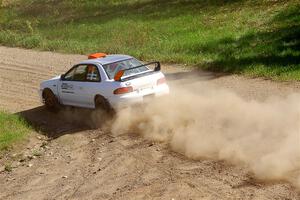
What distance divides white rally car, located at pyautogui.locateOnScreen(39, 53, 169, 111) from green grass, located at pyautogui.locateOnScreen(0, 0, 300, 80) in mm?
Answer: 4785

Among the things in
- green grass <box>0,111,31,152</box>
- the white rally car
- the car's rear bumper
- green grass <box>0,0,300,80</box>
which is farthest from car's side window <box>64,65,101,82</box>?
green grass <box>0,0,300,80</box>

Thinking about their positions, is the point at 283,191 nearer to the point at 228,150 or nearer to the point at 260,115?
the point at 228,150

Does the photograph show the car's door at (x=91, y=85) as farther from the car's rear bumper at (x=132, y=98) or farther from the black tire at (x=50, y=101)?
the black tire at (x=50, y=101)

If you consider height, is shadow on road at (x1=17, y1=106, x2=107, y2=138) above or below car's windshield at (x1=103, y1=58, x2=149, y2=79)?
Answer: below

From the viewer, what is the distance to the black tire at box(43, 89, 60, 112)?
15405 mm

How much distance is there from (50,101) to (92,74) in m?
2.20

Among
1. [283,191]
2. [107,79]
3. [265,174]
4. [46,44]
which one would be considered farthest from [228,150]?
[46,44]

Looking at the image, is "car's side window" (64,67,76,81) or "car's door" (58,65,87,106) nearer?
"car's door" (58,65,87,106)

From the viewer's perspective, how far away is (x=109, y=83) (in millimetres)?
13344

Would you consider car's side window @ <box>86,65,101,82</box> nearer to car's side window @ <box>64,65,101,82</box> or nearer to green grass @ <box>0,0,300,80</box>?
car's side window @ <box>64,65,101,82</box>

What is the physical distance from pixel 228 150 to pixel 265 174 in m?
1.40

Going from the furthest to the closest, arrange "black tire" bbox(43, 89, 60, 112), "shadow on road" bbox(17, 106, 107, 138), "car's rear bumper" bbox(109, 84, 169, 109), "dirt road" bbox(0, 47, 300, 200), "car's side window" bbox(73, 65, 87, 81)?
1. "black tire" bbox(43, 89, 60, 112)
2. "car's side window" bbox(73, 65, 87, 81)
3. "shadow on road" bbox(17, 106, 107, 138)
4. "car's rear bumper" bbox(109, 84, 169, 109)
5. "dirt road" bbox(0, 47, 300, 200)

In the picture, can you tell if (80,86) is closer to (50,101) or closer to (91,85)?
(91,85)

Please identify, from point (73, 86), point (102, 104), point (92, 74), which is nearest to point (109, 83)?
point (102, 104)
